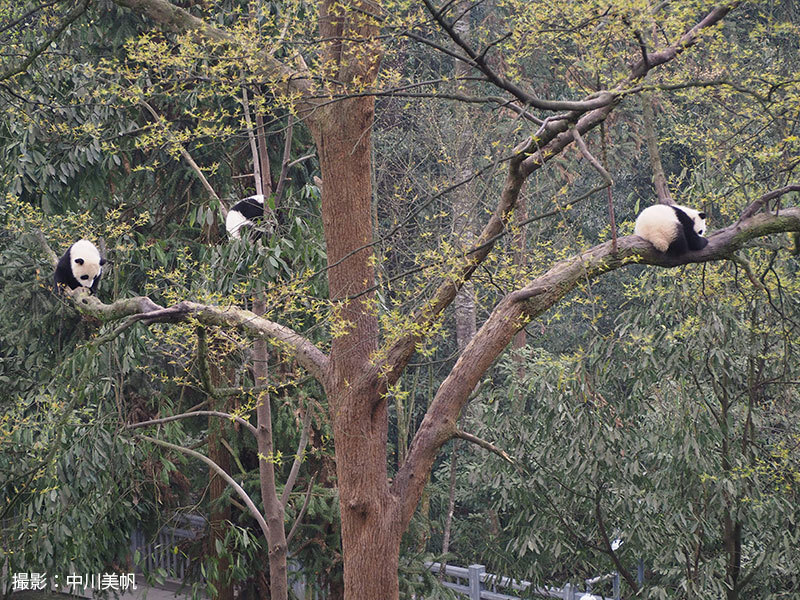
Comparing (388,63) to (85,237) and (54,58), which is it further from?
(85,237)

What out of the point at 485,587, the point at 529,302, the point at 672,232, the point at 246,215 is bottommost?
the point at 485,587

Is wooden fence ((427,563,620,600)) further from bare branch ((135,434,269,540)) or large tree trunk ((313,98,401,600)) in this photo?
large tree trunk ((313,98,401,600))

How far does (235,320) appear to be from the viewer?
4.89m

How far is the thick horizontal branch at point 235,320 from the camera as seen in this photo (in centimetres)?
480

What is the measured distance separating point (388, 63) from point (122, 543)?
31.1ft

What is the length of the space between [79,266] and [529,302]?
3.64 metres

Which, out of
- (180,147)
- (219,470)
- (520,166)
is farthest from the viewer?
(219,470)

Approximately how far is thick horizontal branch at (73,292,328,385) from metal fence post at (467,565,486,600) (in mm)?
4964

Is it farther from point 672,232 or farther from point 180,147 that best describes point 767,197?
point 180,147

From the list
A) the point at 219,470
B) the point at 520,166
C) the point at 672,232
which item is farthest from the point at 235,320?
the point at 672,232

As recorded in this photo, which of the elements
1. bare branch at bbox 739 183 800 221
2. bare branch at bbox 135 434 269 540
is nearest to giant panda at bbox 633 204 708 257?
bare branch at bbox 739 183 800 221

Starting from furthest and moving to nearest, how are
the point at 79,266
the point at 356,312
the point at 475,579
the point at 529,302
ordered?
the point at 475,579
the point at 79,266
the point at 356,312
the point at 529,302

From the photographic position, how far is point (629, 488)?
6488 mm

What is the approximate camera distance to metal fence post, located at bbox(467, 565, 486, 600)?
9.16 metres
